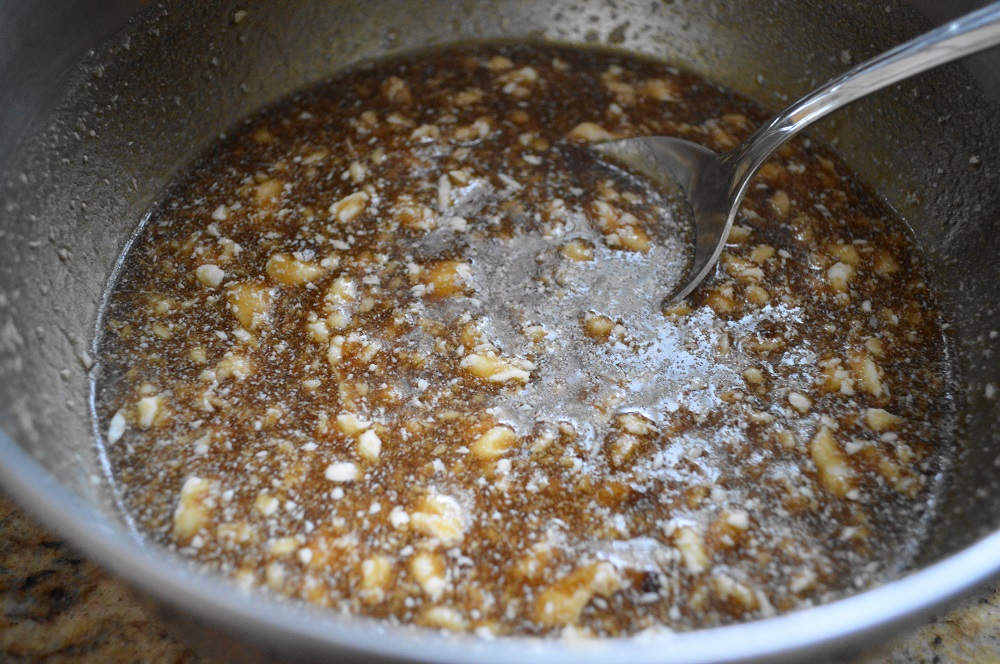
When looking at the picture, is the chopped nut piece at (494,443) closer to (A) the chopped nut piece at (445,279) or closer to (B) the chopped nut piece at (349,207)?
(A) the chopped nut piece at (445,279)

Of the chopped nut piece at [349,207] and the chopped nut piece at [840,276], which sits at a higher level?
the chopped nut piece at [840,276]

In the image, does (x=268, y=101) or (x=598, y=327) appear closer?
(x=598, y=327)

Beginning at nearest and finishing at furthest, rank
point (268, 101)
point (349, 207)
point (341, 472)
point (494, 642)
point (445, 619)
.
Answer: point (494, 642) < point (445, 619) < point (341, 472) < point (349, 207) < point (268, 101)

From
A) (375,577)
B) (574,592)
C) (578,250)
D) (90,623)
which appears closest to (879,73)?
(578,250)

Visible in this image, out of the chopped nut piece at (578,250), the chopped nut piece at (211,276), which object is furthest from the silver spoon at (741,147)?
the chopped nut piece at (211,276)

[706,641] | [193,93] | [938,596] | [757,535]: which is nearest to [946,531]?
[757,535]

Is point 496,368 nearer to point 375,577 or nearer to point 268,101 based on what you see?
point 375,577
